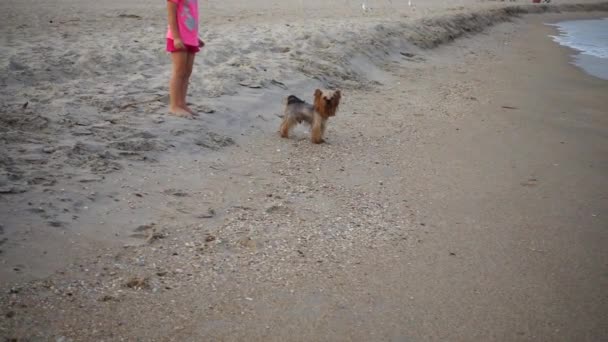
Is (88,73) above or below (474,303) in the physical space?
above

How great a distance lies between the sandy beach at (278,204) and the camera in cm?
293

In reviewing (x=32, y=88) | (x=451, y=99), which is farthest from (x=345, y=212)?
(x=451, y=99)

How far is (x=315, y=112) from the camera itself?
Result: 5758mm

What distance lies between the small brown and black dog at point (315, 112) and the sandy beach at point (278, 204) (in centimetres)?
17

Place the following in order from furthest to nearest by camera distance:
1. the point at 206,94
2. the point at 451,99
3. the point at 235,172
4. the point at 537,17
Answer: the point at 537,17, the point at 451,99, the point at 206,94, the point at 235,172

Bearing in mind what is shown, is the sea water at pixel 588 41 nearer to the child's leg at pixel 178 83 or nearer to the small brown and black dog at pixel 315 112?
the small brown and black dog at pixel 315 112

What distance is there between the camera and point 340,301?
3.09 m

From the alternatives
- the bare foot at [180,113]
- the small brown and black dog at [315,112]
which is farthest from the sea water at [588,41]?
the bare foot at [180,113]

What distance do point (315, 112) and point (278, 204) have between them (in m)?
1.78

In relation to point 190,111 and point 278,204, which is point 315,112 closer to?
point 190,111

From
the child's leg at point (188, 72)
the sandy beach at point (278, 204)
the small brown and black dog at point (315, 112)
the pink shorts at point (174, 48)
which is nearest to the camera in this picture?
the sandy beach at point (278, 204)

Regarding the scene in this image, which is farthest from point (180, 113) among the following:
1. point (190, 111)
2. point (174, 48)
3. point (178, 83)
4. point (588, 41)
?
point (588, 41)

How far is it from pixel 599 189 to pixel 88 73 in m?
5.94

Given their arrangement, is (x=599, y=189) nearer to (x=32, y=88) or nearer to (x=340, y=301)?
(x=340, y=301)
